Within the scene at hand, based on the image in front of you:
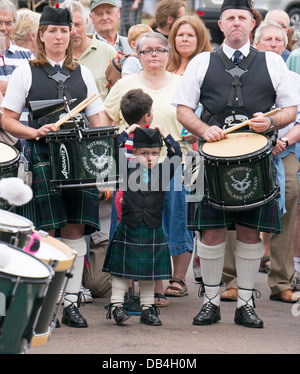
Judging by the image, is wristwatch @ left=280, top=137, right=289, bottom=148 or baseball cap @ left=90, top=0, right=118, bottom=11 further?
baseball cap @ left=90, top=0, right=118, bottom=11

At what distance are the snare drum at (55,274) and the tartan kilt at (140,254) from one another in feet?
3.87

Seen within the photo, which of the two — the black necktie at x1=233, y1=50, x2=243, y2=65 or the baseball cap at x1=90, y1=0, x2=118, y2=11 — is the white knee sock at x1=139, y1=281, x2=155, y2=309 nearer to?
the black necktie at x1=233, y1=50, x2=243, y2=65

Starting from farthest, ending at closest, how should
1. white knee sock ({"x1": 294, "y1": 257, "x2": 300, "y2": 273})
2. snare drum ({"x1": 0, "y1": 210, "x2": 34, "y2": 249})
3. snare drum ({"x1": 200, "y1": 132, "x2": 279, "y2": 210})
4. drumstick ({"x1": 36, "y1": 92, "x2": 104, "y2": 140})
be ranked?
white knee sock ({"x1": 294, "y1": 257, "x2": 300, "y2": 273})
drumstick ({"x1": 36, "y1": 92, "x2": 104, "y2": 140})
snare drum ({"x1": 200, "y1": 132, "x2": 279, "y2": 210})
snare drum ({"x1": 0, "y1": 210, "x2": 34, "y2": 249})

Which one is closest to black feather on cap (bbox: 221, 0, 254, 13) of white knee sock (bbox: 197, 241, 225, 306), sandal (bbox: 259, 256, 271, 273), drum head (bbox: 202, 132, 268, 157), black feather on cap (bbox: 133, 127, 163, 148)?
drum head (bbox: 202, 132, 268, 157)

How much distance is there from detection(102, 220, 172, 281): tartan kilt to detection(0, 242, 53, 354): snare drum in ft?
5.61

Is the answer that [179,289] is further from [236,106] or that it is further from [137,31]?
[137,31]

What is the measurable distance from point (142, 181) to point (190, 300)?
1230 millimetres

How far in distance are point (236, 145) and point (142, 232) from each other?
2.80ft

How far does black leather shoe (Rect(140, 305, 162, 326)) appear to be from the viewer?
5473mm

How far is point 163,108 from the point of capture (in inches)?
245

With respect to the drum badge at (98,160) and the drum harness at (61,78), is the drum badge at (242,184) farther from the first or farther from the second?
the drum harness at (61,78)

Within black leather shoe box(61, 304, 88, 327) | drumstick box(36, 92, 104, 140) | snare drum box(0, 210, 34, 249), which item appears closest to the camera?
snare drum box(0, 210, 34, 249)

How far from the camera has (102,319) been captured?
18.6 ft

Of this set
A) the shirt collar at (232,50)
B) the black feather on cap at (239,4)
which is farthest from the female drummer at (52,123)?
the black feather on cap at (239,4)
